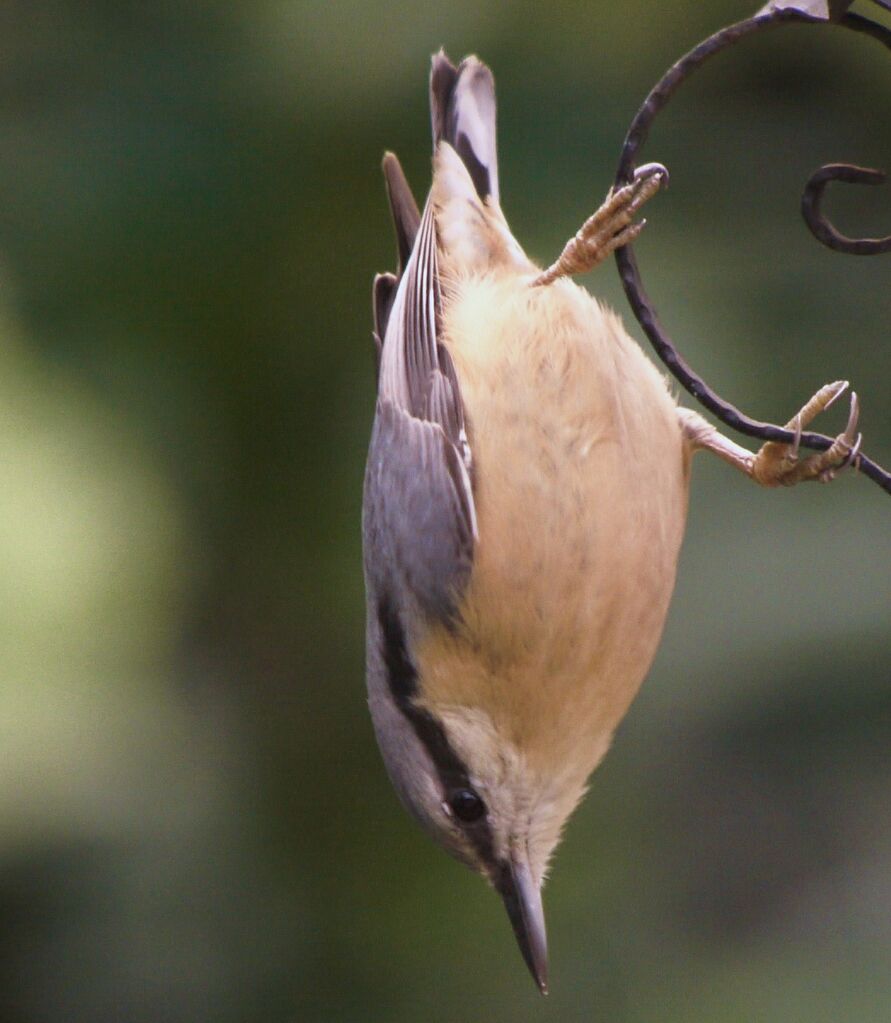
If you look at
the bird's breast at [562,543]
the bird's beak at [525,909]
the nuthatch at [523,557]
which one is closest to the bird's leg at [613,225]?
the nuthatch at [523,557]

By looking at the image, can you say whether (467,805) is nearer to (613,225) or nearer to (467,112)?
(613,225)

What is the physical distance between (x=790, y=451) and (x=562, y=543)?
11.7 inches

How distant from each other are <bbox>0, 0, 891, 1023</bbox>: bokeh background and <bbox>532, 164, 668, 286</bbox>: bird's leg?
2.21ft

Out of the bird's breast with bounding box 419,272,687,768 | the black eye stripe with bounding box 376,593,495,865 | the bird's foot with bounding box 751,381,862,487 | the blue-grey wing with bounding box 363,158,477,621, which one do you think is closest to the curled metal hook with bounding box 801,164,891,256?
the bird's foot with bounding box 751,381,862,487

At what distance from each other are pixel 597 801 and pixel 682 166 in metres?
1.26

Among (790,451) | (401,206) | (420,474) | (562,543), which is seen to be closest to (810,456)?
(790,451)

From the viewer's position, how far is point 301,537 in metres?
2.76

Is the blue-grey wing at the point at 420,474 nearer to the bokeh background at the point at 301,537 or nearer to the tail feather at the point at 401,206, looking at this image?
the tail feather at the point at 401,206

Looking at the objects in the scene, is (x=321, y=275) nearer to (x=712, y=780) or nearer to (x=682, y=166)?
(x=682, y=166)

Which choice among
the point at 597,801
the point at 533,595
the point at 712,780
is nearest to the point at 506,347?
the point at 533,595

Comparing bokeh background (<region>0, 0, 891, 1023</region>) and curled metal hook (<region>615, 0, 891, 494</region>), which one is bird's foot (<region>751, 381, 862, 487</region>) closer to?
curled metal hook (<region>615, 0, 891, 494</region>)

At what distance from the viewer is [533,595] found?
1.91 m

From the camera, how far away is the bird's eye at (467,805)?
6.40 feet

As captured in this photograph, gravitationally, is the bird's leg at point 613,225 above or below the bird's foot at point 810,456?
above
